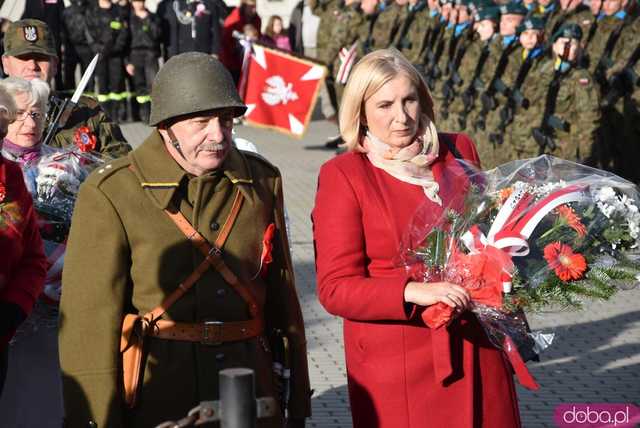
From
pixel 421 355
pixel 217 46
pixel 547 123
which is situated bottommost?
pixel 217 46

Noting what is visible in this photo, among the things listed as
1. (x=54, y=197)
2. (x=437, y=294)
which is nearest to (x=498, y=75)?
(x=54, y=197)

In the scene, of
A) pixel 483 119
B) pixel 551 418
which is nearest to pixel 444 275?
pixel 551 418

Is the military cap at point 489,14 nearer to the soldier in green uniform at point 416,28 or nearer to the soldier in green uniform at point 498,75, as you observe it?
the soldier in green uniform at point 498,75

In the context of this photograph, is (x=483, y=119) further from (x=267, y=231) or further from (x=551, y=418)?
(x=267, y=231)

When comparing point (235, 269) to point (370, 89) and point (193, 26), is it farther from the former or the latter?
point (193, 26)

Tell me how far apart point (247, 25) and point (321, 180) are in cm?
1768

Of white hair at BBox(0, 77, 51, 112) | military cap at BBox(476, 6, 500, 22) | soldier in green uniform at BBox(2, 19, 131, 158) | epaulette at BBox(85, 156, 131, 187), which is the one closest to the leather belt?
epaulette at BBox(85, 156, 131, 187)

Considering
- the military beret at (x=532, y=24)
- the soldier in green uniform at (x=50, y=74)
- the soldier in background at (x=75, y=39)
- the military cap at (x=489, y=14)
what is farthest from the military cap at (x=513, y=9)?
the soldier in green uniform at (x=50, y=74)

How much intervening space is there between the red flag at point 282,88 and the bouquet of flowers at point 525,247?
712cm

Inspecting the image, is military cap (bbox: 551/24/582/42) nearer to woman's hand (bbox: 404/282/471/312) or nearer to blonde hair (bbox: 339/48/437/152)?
blonde hair (bbox: 339/48/437/152)

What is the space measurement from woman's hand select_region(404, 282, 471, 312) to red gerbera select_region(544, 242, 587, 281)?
0.27 m

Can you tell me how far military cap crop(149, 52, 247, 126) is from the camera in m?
3.85

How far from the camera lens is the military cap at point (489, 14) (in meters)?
15.0

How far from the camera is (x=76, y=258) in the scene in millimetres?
3812
